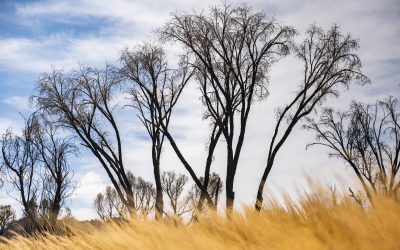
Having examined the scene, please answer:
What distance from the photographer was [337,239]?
4.73ft

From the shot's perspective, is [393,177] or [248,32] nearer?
[393,177]

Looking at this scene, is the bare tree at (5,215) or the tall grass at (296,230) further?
the bare tree at (5,215)

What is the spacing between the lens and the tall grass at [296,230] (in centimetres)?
135

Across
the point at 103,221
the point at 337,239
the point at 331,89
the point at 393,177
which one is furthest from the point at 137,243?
the point at 331,89

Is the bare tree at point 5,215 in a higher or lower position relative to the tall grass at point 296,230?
higher

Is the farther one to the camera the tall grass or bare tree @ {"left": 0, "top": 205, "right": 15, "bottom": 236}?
bare tree @ {"left": 0, "top": 205, "right": 15, "bottom": 236}

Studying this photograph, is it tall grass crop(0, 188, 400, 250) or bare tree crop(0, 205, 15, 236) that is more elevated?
bare tree crop(0, 205, 15, 236)

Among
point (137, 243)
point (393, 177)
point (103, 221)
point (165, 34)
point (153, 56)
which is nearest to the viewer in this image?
point (393, 177)

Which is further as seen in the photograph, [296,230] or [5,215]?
[5,215]

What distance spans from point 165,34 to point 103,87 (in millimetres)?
4630

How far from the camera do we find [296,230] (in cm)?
161

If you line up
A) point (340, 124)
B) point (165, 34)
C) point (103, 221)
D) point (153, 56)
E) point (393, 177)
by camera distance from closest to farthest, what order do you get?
1. point (393, 177)
2. point (103, 221)
3. point (165, 34)
4. point (153, 56)
5. point (340, 124)

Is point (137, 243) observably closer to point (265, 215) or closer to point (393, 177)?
point (265, 215)

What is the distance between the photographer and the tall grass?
4.43 feet
